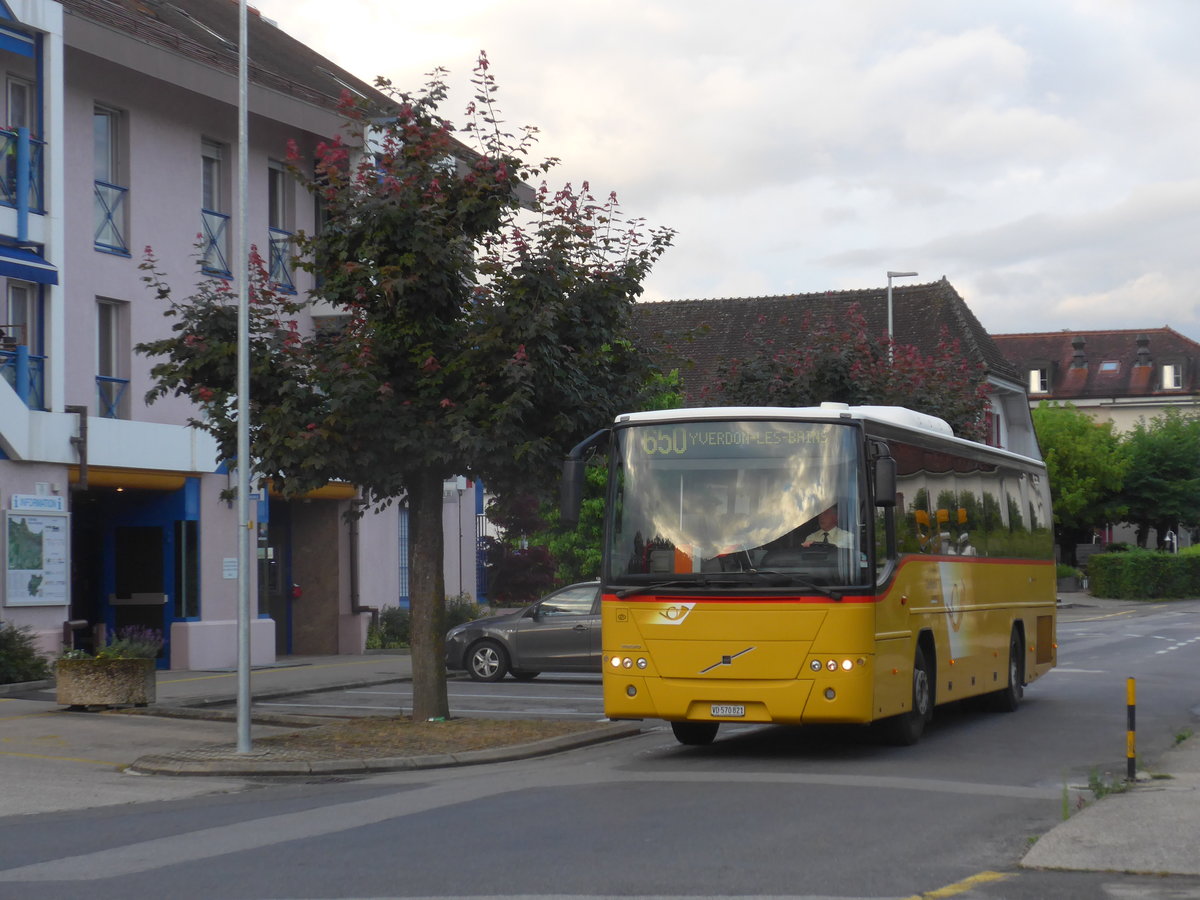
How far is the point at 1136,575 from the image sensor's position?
6328 centimetres

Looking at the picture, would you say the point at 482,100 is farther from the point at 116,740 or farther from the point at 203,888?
the point at 203,888

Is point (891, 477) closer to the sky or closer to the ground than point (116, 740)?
closer to the sky

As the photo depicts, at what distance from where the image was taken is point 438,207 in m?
15.9

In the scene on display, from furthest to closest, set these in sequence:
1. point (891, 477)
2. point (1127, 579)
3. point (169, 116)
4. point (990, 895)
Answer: point (1127, 579)
point (169, 116)
point (891, 477)
point (990, 895)

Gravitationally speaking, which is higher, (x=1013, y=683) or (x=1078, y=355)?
(x=1078, y=355)

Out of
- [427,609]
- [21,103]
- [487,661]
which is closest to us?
[427,609]

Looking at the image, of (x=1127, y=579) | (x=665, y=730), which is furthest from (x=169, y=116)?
(x=1127, y=579)

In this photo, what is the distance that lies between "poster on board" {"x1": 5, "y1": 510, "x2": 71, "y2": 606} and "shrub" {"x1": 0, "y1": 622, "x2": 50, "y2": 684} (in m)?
1.00

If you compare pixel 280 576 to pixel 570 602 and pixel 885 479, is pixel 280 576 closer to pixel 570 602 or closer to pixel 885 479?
pixel 570 602

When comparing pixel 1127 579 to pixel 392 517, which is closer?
pixel 392 517

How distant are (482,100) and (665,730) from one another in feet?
22.8

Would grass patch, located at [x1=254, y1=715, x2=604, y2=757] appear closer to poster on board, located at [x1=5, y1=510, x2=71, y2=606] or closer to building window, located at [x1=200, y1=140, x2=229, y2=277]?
poster on board, located at [x1=5, y1=510, x2=71, y2=606]

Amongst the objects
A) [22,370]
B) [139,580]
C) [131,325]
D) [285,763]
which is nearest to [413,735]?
[285,763]

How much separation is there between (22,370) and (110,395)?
2532 millimetres
